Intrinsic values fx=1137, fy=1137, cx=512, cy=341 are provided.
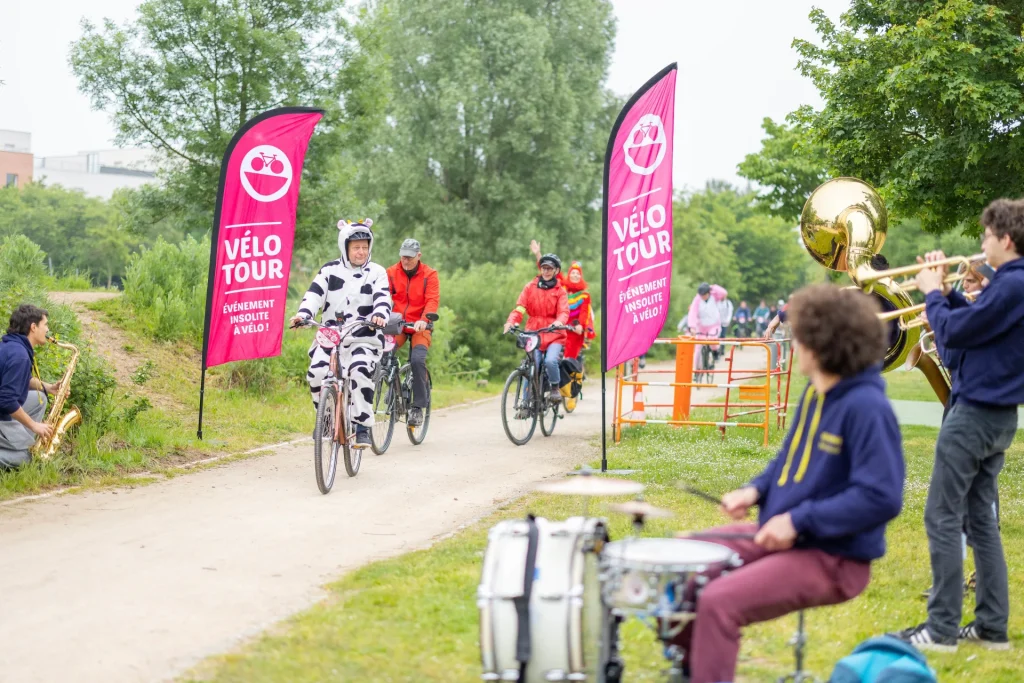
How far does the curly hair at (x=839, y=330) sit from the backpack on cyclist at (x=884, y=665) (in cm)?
106

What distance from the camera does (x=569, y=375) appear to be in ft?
44.8

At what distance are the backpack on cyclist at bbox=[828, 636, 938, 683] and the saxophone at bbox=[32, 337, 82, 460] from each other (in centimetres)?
698

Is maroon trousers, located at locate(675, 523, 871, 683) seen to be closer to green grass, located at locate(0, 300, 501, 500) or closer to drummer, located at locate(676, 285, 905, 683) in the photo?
drummer, located at locate(676, 285, 905, 683)

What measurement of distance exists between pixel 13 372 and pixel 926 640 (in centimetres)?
661

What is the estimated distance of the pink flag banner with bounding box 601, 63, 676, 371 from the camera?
10805 mm

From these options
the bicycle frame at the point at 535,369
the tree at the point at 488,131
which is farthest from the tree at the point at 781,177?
the bicycle frame at the point at 535,369

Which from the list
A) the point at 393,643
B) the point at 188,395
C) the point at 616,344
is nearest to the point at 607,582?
the point at 393,643

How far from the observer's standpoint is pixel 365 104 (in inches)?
902

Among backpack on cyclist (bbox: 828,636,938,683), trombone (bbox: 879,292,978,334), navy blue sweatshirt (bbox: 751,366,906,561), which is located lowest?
backpack on cyclist (bbox: 828,636,938,683)

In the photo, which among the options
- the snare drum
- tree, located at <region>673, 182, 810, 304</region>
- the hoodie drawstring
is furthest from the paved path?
tree, located at <region>673, 182, 810, 304</region>

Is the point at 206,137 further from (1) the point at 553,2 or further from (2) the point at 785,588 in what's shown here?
(1) the point at 553,2

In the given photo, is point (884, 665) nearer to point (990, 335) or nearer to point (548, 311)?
point (990, 335)

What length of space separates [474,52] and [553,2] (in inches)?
188

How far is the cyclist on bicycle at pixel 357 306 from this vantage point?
9867mm
